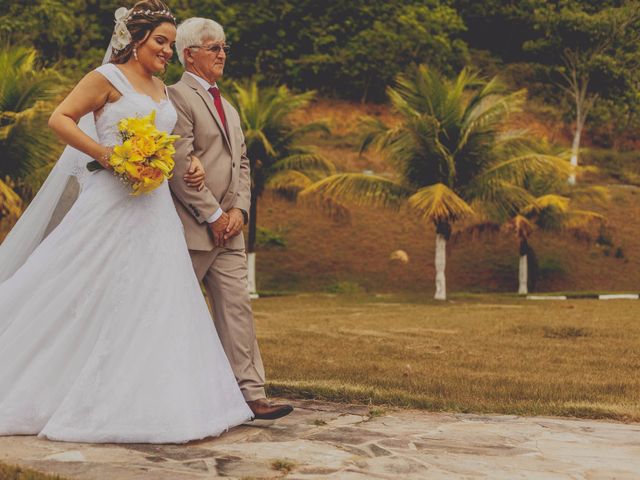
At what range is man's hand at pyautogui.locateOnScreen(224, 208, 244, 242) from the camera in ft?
16.6

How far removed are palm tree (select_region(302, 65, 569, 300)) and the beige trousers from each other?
1757 cm

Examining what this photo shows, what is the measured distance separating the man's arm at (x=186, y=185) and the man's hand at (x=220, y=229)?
3 cm

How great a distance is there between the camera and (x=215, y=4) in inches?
1558

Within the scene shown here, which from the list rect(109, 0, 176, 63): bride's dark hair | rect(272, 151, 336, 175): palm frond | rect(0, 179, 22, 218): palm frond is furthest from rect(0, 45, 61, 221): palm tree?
rect(109, 0, 176, 63): bride's dark hair

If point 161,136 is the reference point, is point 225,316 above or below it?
below

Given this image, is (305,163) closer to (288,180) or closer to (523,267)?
(288,180)

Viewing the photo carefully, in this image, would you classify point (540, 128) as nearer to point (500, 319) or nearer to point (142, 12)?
point (500, 319)

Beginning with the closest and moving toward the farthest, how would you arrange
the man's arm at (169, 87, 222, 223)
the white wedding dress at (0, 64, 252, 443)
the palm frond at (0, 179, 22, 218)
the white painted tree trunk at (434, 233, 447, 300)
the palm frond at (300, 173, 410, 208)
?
the white wedding dress at (0, 64, 252, 443) < the man's arm at (169, 87, 222, 223) < the palm frond at (0, 179, 22, 218) < the palm frond at (300, 173, 410, 208) < the white painted tree trunk at (434, 233, 447, 300)

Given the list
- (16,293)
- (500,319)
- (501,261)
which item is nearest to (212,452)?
(16,293)

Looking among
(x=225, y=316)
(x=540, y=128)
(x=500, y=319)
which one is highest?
(x=540, y=128)

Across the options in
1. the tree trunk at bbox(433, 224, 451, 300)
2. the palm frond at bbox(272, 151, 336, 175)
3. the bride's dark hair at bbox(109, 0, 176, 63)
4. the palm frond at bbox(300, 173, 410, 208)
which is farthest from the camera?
the palm frond at bbox(272, 151, 336, 175)

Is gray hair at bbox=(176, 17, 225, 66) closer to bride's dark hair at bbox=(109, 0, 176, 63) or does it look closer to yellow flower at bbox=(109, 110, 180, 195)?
bride's dark hair at bbox=(109, 0, 176, 63)

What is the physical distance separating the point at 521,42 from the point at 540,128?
6.66 metres

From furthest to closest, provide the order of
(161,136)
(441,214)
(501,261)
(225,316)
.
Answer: (501,261) → (441,214) → (225,316) → (161,136)
